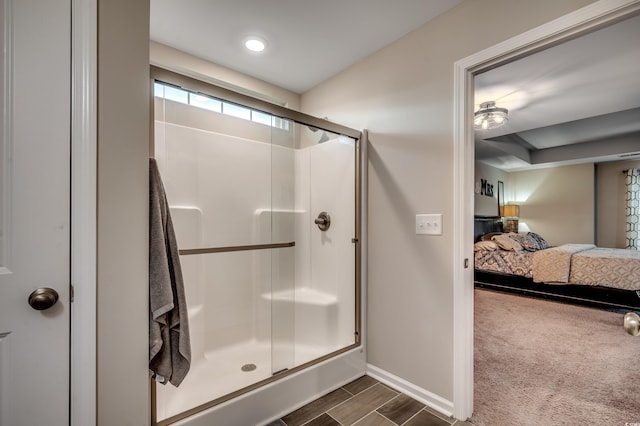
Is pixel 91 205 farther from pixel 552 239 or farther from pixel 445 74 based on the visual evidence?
pixel 552 239

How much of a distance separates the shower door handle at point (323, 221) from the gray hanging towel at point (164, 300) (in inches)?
51.5

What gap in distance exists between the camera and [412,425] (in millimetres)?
1589

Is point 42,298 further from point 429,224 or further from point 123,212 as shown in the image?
point 429,224

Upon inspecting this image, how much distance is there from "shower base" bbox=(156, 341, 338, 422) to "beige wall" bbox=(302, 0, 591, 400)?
0.58 meters

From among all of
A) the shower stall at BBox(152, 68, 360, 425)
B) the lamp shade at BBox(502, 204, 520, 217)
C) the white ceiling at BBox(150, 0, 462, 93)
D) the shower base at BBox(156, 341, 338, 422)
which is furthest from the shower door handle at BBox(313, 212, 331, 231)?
the lamp shade at BBox(502, 204, 520, 217)

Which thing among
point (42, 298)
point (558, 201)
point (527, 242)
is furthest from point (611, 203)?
point (42, 298)

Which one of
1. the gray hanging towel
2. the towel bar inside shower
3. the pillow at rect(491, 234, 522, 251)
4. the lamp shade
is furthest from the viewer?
the lamp shade

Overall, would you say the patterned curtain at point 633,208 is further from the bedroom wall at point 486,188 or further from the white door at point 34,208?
the white door at point 34,208

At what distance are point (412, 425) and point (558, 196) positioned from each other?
6946 millimetres

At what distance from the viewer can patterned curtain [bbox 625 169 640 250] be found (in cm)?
557

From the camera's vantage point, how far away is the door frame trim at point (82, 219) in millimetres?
966

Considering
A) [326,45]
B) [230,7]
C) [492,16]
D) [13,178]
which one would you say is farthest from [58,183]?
[492,16]

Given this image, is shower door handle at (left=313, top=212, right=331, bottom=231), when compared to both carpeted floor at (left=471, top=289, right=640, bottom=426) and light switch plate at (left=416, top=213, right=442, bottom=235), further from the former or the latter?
carpeted floor at (left=471, top=289, right=640, bottom=426)

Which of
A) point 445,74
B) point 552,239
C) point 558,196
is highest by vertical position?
point 445,74
